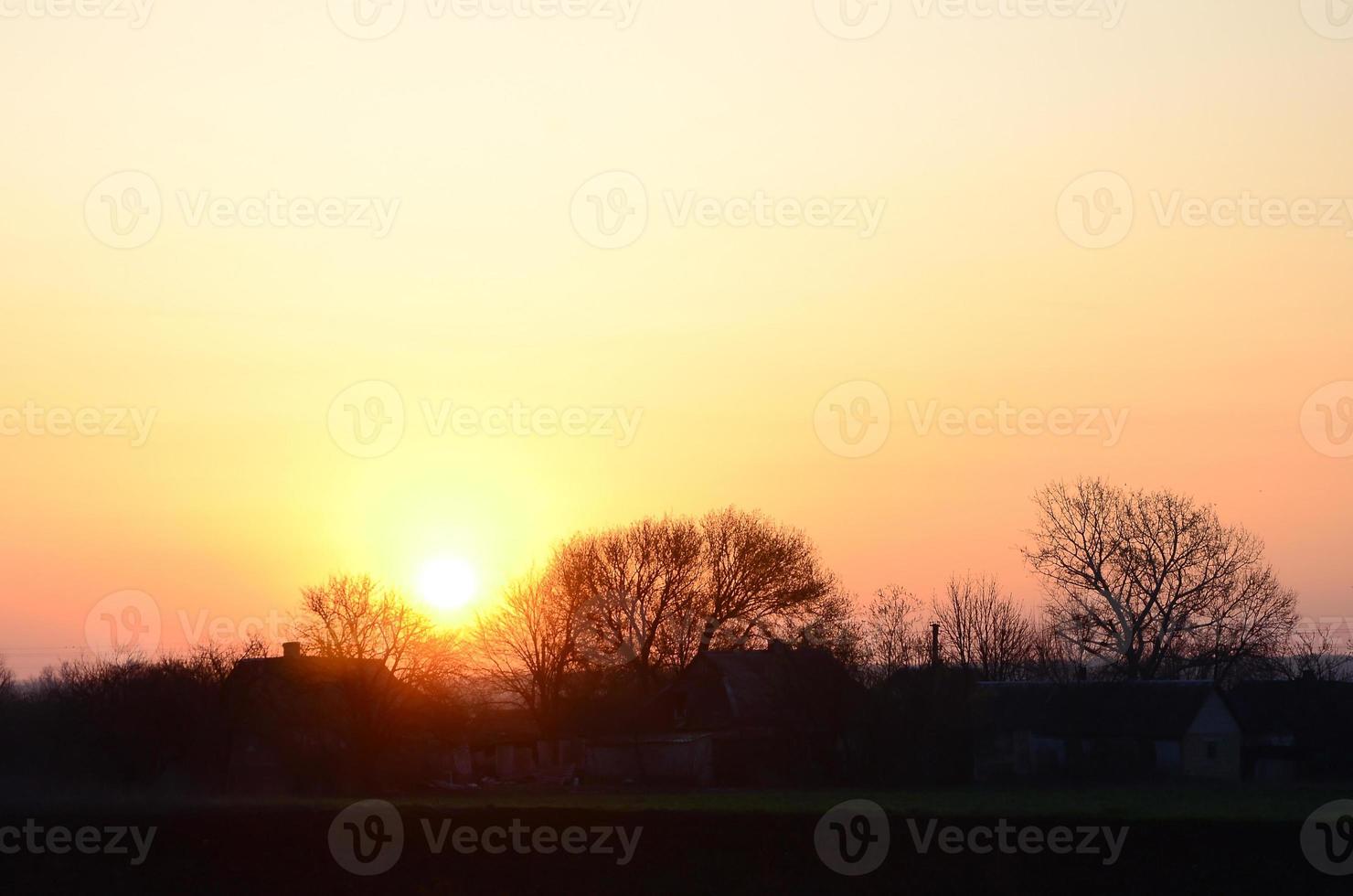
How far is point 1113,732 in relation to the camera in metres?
68.8

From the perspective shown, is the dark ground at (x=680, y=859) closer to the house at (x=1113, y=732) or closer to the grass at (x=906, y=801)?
the grass at (x=906, y=801)

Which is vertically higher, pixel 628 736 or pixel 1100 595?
pixel 1100 595

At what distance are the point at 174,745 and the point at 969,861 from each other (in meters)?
34.2

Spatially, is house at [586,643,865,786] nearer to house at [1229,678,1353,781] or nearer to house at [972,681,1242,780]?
house at [972,681,1242,780]

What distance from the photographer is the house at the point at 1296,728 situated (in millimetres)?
67000

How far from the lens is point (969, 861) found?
36.1m

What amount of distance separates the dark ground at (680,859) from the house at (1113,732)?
2199cm

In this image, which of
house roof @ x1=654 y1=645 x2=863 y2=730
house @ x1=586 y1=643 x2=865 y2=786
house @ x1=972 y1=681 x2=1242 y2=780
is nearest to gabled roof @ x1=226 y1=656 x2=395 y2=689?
house @ x1=586 y1=643 x2=865 y2=786

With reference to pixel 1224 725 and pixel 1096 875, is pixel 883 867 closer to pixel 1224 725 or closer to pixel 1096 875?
pixel 1096 875

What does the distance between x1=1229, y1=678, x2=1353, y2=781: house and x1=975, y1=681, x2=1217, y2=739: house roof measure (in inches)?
127

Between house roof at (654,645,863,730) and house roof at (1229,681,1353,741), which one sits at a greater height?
house roof at (654,645,863,730)

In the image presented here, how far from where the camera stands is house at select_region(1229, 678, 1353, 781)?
220 ft

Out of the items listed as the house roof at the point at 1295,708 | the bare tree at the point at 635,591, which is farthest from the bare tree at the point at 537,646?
the house roof at the point at 1295,708

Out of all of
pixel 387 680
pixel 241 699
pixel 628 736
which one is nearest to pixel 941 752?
pixel 628 736
